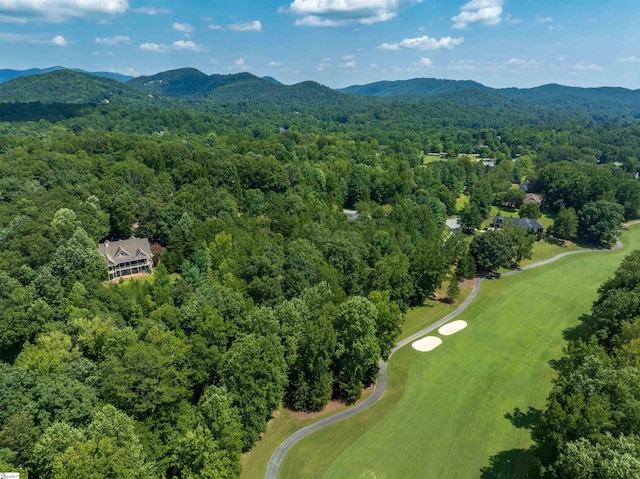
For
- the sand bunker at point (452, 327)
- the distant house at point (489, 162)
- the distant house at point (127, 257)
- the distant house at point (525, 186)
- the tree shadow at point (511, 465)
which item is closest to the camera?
the tree shadow at point (511, 465)

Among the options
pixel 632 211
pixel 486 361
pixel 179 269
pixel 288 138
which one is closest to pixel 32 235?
pixel 179 269

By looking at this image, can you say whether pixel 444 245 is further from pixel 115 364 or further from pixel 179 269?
pixel 115 364

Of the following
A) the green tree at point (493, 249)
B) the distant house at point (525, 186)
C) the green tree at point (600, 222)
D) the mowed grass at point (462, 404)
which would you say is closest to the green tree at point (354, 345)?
the mowed grass at point (462, 404)

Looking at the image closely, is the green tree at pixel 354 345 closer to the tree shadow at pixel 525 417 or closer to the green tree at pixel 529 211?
the tree shadow at pixel 525 417

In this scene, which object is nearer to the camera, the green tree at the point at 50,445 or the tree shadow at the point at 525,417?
the green tree at the point at 50,445

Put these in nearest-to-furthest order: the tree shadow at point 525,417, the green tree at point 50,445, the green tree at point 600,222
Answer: the green tree at point 50,445, the tree shadow at point 525,417, the green tree at point 600,222

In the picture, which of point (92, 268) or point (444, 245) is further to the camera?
point (444, 245)

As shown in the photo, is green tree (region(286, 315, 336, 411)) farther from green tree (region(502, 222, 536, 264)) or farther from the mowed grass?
green tree (region(502, 222, 536, 264))
